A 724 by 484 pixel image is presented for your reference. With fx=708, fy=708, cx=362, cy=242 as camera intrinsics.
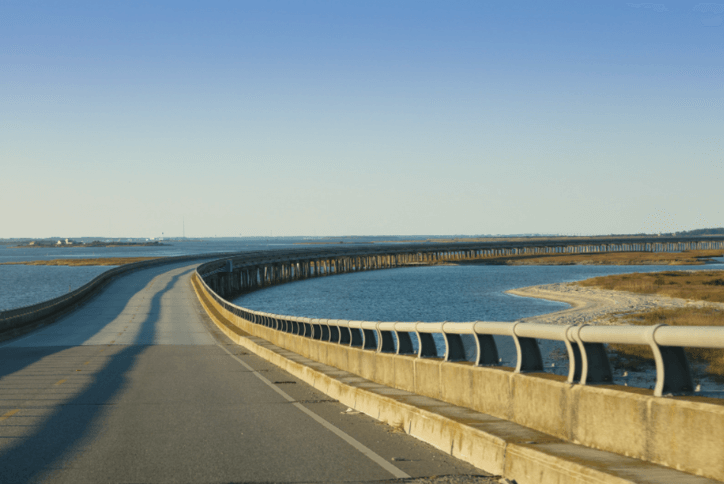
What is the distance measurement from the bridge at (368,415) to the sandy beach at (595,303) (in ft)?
84.9

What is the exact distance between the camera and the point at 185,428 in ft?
33.7

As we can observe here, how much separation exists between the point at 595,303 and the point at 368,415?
1922 inches

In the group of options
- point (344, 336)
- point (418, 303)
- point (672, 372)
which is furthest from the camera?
point (418, 303)

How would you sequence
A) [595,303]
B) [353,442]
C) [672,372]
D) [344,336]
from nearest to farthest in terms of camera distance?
[672,372], [353,442], [344,336], [595,303]

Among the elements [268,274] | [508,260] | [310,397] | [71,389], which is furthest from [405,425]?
[508,260]

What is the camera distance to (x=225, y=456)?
8.37 meters

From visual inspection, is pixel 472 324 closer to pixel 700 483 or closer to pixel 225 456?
pixel 225 456

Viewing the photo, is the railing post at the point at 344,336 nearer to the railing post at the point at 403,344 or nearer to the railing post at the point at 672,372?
the railing post at the point at 403,344

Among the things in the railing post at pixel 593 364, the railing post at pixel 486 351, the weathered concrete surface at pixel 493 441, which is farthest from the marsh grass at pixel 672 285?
the railing post at pixel 593 364

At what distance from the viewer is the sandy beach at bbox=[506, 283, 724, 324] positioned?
4366 cm

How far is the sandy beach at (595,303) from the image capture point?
4366 centimetres

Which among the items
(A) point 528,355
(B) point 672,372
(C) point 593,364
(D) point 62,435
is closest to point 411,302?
(D) point 62,435

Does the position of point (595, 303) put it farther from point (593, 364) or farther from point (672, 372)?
point (672, 372)

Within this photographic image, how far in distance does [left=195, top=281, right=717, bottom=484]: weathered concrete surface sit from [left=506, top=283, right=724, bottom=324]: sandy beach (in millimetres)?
27813
